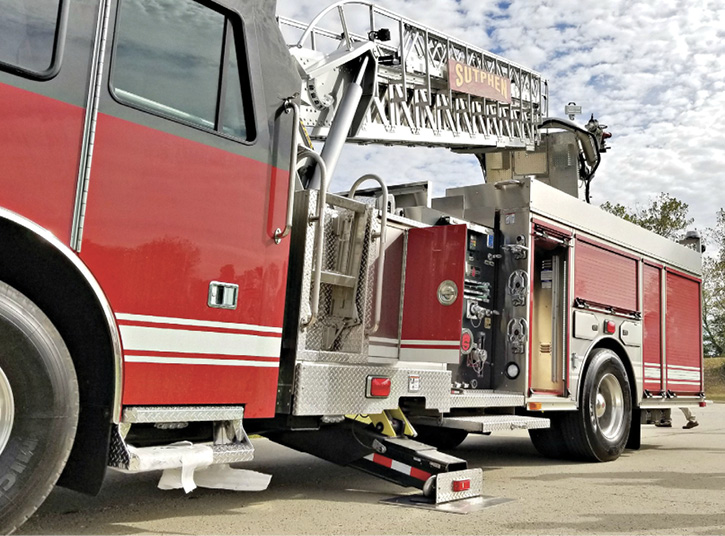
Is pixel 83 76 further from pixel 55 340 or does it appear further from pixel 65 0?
pixel 55 340

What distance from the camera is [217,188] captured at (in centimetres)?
355

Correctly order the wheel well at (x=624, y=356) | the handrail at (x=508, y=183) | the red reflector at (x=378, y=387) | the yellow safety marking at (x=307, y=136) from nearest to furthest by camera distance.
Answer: the red reflector at (x=378, y=387) < the yellow safety marking at (x=307, y=136) < the handrail at (x=508, y=183) < the wheel well at (x=624, y=356)

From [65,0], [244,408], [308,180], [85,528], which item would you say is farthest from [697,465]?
[65,0]

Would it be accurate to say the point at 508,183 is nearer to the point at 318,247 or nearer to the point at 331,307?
the point at 331,307

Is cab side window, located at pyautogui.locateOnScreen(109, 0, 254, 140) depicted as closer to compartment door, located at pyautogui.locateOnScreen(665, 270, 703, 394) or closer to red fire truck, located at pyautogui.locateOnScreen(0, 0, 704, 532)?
red fire truck, located at pyautogui.locateOnScreen(0, 0, 704, 532)

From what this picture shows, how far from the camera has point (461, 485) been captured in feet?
15.4

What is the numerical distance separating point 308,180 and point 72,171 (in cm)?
228

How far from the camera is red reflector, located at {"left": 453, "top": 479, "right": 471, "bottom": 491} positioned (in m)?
4.65

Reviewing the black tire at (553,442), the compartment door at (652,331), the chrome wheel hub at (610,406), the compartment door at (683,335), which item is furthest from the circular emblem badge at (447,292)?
the compartment door at (683,335)

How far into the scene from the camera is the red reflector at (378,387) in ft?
14.6

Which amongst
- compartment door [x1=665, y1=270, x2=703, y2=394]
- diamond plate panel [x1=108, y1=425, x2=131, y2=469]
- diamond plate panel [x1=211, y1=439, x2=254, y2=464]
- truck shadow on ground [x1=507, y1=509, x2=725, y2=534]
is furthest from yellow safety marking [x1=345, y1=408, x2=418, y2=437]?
compartment door [x1=665, y1=270, x2=703, y2=394]

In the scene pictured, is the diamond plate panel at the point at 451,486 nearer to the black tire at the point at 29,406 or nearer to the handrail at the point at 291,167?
the handrail at the point at 291,167

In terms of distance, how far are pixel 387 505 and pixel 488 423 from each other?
1132 mm

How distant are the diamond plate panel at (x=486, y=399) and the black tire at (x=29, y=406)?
9.80 ft
